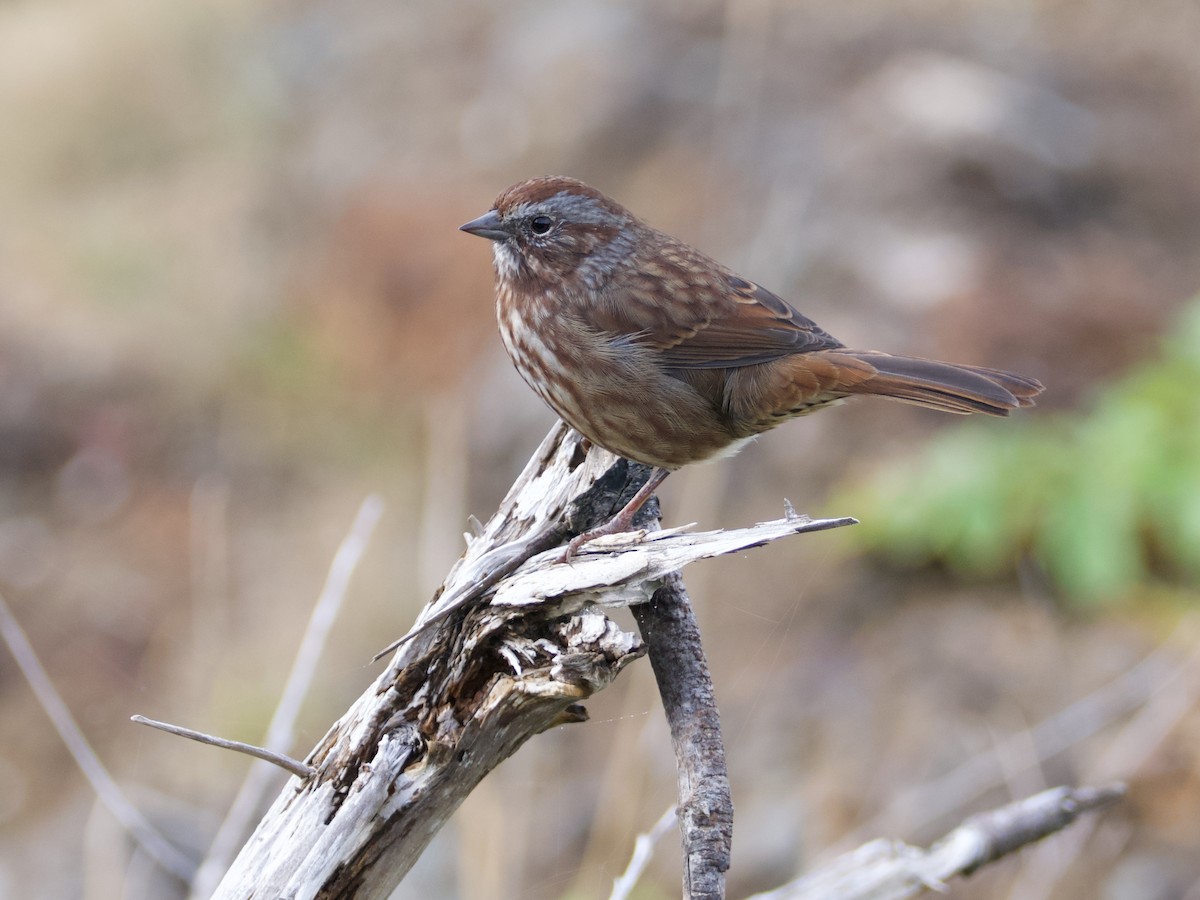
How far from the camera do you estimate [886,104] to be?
6457 mm

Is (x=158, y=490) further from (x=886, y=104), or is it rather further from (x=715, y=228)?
(x=886, y=104)

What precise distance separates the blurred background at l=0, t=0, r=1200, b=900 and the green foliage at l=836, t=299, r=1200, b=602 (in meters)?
0.02

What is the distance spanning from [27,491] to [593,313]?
4.57 m

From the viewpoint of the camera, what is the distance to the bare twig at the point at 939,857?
2270mm

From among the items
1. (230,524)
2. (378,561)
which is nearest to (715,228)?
(378,561)

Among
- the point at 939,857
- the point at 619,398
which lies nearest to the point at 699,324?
the point at 619,398

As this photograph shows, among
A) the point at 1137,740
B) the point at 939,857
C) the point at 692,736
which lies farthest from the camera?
the point at 1137,740

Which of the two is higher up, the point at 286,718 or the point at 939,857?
the point at 286,718

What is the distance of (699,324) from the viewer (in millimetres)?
3047

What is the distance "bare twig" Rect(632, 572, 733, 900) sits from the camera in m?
1.71

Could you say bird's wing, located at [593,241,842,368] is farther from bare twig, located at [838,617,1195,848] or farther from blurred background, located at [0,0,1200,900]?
bare twig, located at [838,617,1195,848]

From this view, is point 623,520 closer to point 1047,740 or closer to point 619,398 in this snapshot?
point 619,398

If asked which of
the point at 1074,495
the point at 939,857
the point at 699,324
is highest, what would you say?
the point at 699,324

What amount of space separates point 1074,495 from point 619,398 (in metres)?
2.05
